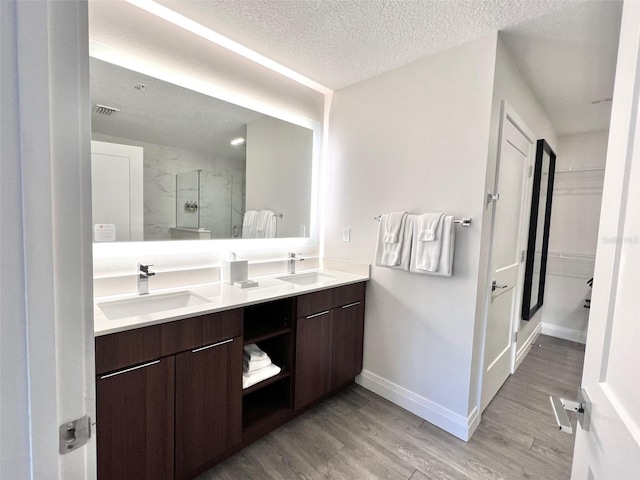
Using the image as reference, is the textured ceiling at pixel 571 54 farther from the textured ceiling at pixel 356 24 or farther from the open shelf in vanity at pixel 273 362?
the open shelf in vanity at pixel 273 362

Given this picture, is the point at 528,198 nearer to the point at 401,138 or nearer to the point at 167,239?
the point at 401,138

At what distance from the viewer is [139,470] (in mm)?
1286

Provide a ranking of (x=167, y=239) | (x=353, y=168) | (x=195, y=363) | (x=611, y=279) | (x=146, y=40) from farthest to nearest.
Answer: (x=353, y=168) < (x=167, y=239) < (x=146, y=40) < (x=195, y=363) < (x=611, y=279)

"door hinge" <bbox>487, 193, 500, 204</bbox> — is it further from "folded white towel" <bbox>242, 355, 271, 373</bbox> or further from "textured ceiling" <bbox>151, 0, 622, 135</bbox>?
"folded white towel" <bbox>242, 355, 271, 373</bbox>

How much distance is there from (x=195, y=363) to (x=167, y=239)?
2.65 ft

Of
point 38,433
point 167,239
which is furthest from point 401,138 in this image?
point 38,433

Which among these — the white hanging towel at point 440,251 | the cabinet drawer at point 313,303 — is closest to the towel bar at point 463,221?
the white hanging towel at point 440,251

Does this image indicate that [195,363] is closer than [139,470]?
No

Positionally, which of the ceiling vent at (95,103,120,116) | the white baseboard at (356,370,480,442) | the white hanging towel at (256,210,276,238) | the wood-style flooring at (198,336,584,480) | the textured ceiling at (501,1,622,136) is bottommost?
the wood-style flooring at (198,336,584,480)

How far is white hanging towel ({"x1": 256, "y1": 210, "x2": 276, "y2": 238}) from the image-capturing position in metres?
2.32

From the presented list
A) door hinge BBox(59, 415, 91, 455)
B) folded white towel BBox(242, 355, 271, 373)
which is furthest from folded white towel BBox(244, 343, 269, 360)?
door hinge BBox(59, 415, 91, 455)

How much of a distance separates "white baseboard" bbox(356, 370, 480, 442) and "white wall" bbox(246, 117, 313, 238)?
53.0 inches

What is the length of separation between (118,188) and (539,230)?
3677 millimetres

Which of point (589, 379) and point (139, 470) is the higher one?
point (589, 379)
